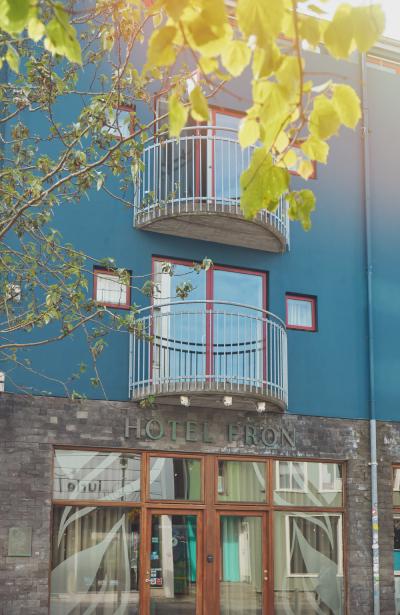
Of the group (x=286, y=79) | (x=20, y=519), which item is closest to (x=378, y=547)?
(x=20, y=519)

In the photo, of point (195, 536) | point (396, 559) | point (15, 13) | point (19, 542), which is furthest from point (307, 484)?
point (15, 13)

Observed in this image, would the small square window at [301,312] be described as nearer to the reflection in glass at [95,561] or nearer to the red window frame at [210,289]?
the red window frame at [210,289]

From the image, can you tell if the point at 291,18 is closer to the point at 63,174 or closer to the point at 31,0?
the point at 31,0

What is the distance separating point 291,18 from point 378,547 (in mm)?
13928

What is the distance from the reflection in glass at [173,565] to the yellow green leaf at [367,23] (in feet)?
39.1

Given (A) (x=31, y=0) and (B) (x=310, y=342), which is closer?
(A) (x=31, y=0)

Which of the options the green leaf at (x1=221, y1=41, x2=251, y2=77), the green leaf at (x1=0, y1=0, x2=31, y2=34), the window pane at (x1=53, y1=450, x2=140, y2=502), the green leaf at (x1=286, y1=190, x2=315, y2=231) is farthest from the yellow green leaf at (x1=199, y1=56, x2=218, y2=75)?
the window pane at (x1=53, y1=450, x2=140, y2=502)

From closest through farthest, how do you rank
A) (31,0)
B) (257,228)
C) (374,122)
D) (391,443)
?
(31,0)
(257,228)
(391,443)
(374,122)

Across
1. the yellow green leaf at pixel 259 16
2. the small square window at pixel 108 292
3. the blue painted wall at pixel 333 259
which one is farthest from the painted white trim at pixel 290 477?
the yellow green leaf at pixel 259 16

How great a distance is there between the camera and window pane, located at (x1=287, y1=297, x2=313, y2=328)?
17.1m

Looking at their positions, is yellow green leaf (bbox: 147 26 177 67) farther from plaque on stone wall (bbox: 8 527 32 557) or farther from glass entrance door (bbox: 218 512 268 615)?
glass entrance door (bbox: 218 512 268 615)

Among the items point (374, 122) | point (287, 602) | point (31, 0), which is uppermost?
point (374, 122)

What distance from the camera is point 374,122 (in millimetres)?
18453

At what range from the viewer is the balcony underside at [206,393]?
14844 mm
